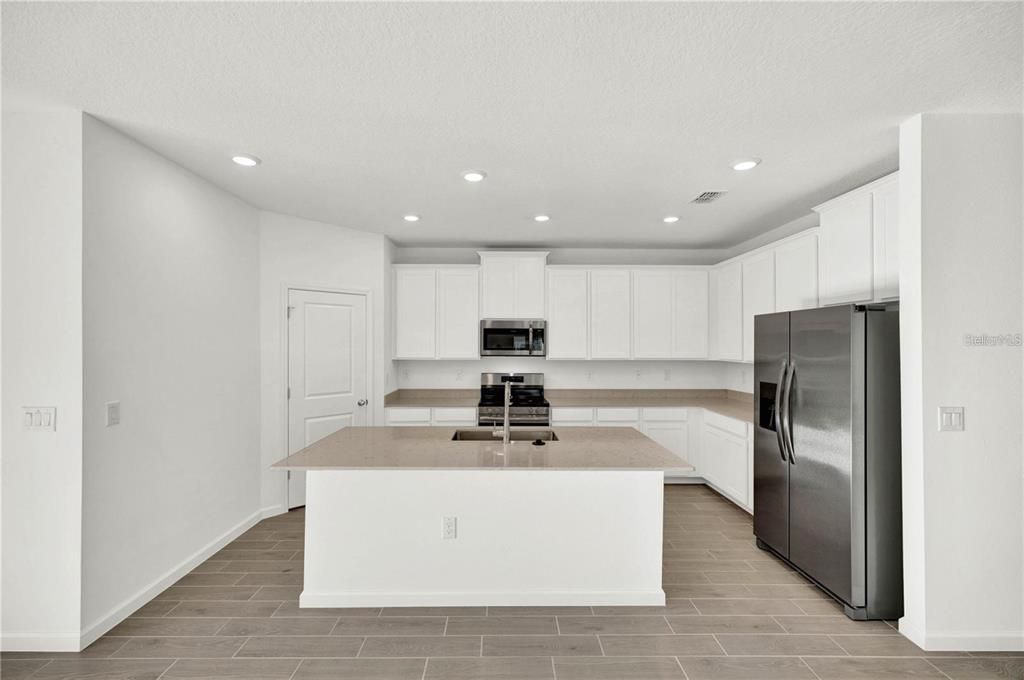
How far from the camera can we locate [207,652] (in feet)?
8.00

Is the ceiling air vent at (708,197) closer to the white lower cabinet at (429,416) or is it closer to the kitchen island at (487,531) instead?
the kitchen island at (487,531)

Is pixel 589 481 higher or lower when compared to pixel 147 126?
lower

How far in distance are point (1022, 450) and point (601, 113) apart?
2608 mm

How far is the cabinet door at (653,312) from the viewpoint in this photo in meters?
5.47

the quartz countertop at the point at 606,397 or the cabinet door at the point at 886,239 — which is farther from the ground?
the cabinet door at the point at 886,239

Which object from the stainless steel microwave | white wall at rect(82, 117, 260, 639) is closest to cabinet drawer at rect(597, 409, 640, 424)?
the stainless steel microwave

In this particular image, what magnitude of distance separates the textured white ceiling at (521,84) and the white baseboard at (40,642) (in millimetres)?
2510

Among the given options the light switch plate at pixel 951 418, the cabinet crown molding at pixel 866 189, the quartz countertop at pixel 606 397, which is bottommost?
the quartz countertop at pixel 606 397

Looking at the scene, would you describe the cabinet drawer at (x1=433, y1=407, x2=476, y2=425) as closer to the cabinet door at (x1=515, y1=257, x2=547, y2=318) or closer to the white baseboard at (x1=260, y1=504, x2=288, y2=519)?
the cabinet door at (x1=515, y1=257, x2=547, y2=318)

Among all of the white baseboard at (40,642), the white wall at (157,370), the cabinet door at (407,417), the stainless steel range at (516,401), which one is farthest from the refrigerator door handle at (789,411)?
the white baseboard at (40,642)

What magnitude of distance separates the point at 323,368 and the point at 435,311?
4.32 feet

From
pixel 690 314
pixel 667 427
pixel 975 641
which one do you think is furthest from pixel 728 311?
pixel 975 641

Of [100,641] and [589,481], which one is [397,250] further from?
[100,641]

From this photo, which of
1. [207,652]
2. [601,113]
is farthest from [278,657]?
[601,113]
